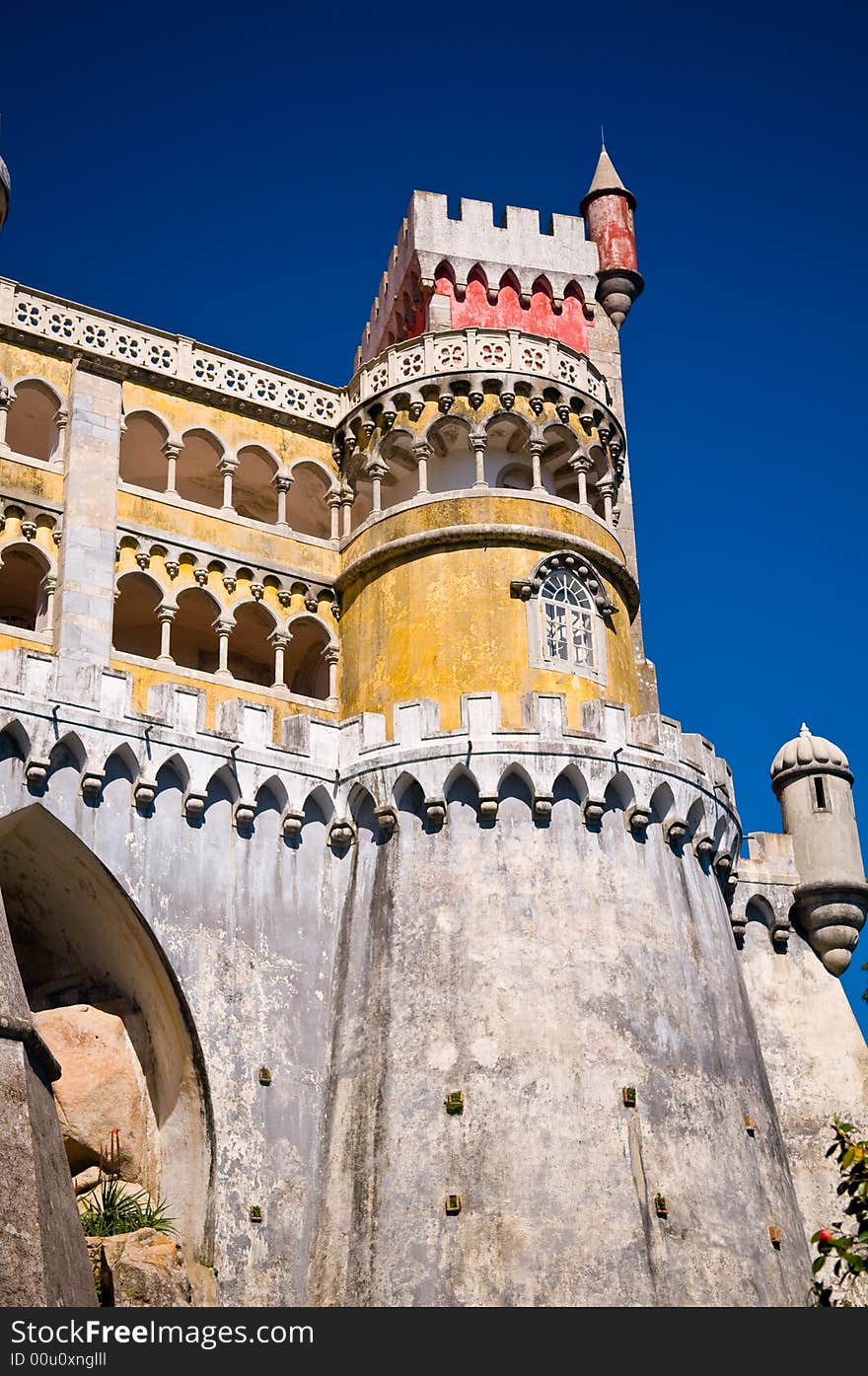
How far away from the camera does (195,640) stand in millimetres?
42000

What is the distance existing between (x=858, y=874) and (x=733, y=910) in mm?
2890

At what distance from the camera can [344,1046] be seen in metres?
32.0

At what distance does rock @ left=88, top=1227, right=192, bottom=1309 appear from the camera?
27141 millimetres

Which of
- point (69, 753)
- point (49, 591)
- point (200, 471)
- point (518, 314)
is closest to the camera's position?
point (69, 753)

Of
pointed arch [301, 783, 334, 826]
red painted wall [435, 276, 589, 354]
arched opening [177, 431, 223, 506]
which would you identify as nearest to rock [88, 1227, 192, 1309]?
pointed arch [301, 783, 334, 826]

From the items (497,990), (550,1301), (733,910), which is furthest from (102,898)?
(733,910)

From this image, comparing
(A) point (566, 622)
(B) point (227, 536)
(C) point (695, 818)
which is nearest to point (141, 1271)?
(C) point (695, 818)

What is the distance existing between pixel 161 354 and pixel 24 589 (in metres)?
5.65

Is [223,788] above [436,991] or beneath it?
above

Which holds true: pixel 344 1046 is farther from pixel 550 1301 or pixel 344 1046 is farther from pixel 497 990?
pixel 550 1301

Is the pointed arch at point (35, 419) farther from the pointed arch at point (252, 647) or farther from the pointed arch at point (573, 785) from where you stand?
the pointed arch at point (573, 785)

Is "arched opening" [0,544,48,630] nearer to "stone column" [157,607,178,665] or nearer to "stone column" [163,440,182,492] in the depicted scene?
"stone column" [157,607,178,665]

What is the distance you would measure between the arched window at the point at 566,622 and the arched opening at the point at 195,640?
7.84 metres

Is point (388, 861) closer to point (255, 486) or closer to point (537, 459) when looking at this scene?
point (537, 459)
